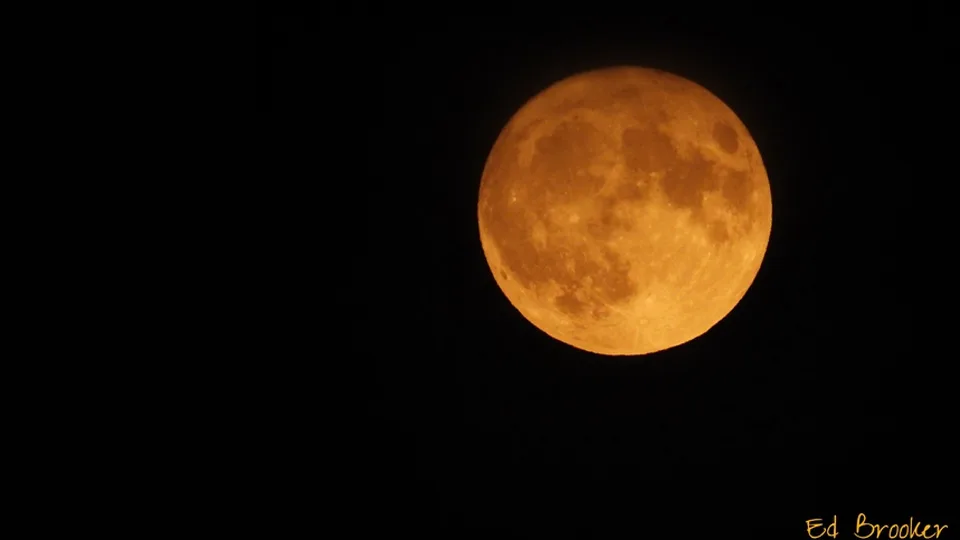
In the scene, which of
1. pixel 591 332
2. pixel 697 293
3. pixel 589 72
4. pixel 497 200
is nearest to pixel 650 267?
pixel 697 293

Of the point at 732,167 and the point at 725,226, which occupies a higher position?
the point at 732,167

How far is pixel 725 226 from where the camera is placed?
2.12 m

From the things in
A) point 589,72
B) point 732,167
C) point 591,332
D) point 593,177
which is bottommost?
point 591,332

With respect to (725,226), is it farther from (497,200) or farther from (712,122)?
(497,200)

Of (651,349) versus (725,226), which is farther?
(651,349)

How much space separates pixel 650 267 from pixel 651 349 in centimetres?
35

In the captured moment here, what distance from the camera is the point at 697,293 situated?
218 cm

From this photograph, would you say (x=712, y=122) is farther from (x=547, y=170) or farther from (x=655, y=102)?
(x=547, y=170)

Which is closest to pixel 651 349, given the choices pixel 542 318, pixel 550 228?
pixel 542 318

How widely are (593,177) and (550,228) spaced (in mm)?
190

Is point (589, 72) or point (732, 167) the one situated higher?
point (589, 72)

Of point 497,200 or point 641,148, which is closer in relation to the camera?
point 641,148

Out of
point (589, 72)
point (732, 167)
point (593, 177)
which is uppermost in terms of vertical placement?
point (589, 72)

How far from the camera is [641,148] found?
6.75 feet
